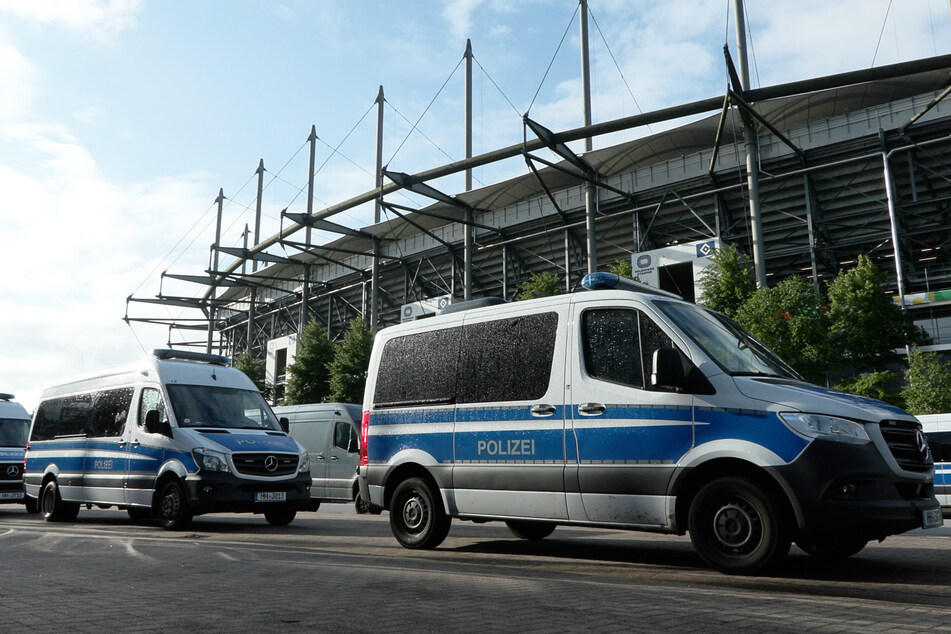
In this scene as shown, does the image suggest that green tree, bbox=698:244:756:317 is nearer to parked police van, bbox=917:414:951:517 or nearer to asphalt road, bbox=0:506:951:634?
parked police van, bbox=917:414:951:517

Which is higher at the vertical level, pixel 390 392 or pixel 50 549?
pixel 390 392

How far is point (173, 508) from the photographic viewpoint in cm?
1119

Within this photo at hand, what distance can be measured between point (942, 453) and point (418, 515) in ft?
43.6

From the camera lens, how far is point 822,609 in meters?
4.60

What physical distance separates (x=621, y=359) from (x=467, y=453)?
6.01ft

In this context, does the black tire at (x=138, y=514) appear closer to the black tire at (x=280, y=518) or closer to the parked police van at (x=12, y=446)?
the black tire at (x=280, y=518)

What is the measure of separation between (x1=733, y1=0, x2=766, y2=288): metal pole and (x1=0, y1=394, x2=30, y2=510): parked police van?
2116 cm

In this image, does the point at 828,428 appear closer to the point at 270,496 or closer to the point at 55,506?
the point at 270,496

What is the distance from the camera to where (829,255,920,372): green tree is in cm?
2341

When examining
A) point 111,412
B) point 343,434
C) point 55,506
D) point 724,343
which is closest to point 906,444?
point 724,343

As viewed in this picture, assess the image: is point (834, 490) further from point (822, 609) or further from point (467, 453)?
point (467, 453)

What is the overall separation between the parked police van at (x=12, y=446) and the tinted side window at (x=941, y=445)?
59.9ft

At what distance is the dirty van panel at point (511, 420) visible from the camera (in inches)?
279

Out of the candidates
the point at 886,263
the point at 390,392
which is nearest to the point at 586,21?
the point at 886,263
